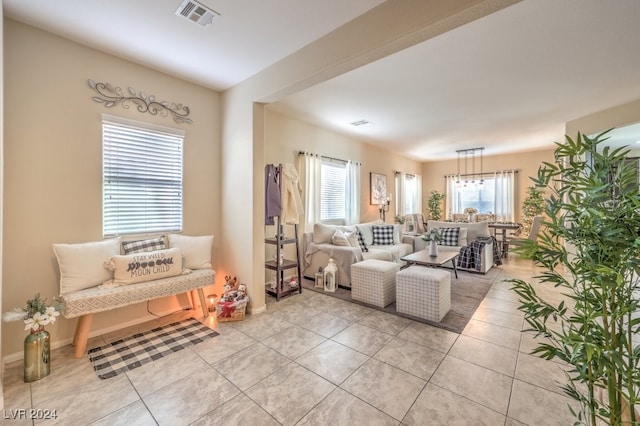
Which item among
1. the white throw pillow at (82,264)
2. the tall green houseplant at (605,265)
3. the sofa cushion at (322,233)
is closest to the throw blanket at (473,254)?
the sofa cushion at (322,233)

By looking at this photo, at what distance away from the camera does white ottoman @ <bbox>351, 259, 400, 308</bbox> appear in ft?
10.9

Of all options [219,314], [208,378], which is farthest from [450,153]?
[208,378]

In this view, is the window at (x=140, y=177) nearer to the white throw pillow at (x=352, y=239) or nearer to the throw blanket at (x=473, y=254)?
the white throw pillow at (x=352, y=239)

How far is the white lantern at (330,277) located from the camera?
3.95 meters

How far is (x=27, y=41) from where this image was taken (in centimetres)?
220

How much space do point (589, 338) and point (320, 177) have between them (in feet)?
14.0

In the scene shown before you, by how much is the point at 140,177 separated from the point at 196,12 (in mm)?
1695

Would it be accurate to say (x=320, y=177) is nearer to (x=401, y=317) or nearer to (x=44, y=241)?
(x=401, y=317)

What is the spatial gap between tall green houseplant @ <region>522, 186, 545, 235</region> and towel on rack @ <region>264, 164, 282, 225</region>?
6490mm

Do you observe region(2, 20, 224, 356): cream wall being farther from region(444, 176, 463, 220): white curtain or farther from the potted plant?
region(444, 176, 463, 220): white curtain

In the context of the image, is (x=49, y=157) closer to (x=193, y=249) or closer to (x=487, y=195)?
Answer: (x=193, y=249)

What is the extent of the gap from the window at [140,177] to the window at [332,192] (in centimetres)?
264

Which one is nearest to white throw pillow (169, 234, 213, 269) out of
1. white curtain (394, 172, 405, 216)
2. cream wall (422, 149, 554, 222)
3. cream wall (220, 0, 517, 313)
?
cream wall (220, 0, 517, 313)

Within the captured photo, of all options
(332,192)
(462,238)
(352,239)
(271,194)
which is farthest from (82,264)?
(462,238)
